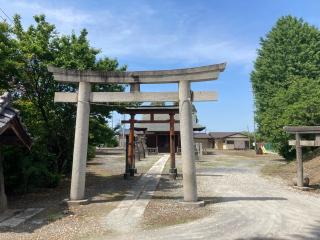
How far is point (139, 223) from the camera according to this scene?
9375mm

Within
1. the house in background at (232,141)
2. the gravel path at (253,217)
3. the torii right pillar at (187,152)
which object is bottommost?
the gravel path at (253,217)

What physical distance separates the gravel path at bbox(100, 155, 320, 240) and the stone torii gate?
1688mm

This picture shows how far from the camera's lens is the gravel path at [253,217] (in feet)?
26.6

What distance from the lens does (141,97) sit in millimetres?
12242

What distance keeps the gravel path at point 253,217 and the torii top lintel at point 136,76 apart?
13.2 feet

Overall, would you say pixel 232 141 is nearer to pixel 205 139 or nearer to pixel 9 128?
pixel 205 139

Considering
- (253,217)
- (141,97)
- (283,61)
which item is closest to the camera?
(253,217)

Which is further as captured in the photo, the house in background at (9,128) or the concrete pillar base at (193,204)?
the concrete pillar base at (193,204)

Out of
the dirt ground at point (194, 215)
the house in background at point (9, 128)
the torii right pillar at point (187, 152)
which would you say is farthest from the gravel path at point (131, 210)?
the house in background at point (9, 128)

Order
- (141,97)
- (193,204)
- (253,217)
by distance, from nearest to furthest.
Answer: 1. (253,217)
2. (193,204)
3. (141,97)

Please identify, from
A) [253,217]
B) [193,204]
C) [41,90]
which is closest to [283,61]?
[41,90]

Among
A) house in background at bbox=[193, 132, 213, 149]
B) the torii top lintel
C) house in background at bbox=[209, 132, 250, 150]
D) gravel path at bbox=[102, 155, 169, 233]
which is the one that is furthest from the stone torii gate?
house in background at bbox=[209, 132, 250, 150]

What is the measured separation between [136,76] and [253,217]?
565cm

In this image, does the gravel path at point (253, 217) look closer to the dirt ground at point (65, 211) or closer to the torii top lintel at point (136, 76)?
the dirt ground at point (65, 211)
